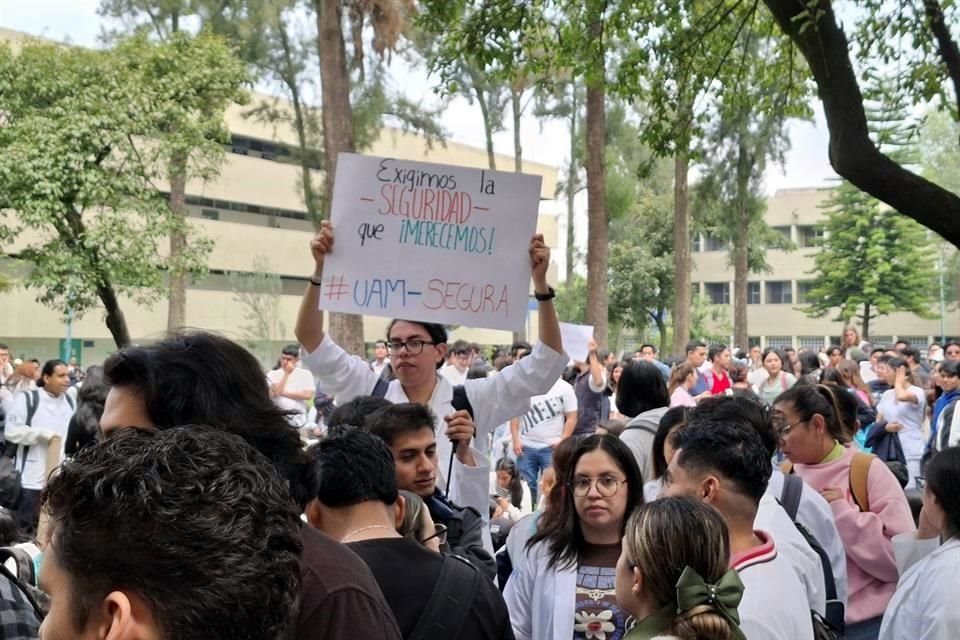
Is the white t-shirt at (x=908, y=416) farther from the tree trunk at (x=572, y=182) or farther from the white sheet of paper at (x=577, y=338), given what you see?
the tree trunk at (x=572, y=182)

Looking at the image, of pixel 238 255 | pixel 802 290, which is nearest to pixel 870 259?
pixel 802 290

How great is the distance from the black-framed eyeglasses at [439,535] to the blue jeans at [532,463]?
7.62 metres

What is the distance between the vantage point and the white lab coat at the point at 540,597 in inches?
141

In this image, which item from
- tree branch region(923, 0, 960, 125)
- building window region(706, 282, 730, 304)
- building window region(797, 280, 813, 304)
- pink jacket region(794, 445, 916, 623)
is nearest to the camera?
pink jacket region(794, 445, 916, 623)

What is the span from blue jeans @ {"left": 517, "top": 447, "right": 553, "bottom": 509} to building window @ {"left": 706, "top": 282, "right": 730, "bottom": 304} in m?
57.0

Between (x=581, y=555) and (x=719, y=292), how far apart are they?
65.9 metres

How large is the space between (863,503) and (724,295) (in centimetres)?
6429

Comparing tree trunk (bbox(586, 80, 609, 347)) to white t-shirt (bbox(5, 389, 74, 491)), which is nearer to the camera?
white t-shirt (bbox(5, 389, 74, 491))

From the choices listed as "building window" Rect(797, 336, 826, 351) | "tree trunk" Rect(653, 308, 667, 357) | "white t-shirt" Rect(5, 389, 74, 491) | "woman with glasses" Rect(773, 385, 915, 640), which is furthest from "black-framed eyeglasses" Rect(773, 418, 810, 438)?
"building window" Rect(797, 336, 826, 351)

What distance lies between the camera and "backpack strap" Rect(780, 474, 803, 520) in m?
4.13

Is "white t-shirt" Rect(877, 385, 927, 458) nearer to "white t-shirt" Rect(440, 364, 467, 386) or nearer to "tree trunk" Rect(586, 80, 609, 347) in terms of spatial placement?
"white t-shirt" Rect(440, 364, 467, 386)

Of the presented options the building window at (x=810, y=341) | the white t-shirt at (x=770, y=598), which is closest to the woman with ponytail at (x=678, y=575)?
the white t-shirt at (x=770, y=598)

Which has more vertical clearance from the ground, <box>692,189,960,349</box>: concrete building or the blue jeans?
<box>692,189,960,349</box>: concrete building

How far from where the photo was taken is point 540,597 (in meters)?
3.72
